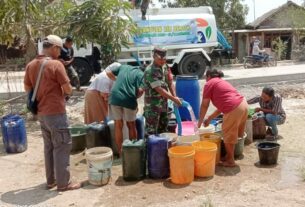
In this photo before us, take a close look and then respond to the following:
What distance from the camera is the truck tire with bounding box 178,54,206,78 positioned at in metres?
15.0

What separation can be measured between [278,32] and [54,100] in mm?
25297

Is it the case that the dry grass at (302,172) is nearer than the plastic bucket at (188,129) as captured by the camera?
Yes

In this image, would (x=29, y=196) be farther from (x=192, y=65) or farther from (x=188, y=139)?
(x=192, y=65)

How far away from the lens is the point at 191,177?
4.97 metres

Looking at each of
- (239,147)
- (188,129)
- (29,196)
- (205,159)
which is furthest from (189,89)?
(29,196)

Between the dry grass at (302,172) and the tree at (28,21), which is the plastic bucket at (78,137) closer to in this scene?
the tree at (28,21)

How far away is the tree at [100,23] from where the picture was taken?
9.75m

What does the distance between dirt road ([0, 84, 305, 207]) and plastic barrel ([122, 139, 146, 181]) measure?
0.10 metres

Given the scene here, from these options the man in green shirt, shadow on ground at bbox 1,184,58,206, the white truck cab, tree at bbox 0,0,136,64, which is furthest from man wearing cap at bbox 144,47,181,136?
the white truck cab

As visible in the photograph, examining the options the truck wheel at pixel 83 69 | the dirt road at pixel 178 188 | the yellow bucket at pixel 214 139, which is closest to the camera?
the dirt road at pixel 178 188

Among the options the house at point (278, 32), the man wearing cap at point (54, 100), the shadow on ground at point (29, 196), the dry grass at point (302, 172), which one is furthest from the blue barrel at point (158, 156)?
the house at point (278, 32)

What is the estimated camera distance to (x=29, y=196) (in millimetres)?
4840

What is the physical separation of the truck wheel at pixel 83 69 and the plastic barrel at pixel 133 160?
844 cm

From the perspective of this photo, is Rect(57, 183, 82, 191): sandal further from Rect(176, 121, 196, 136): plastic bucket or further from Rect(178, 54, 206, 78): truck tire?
Rect(178, 54, 206, 78): truck tire
